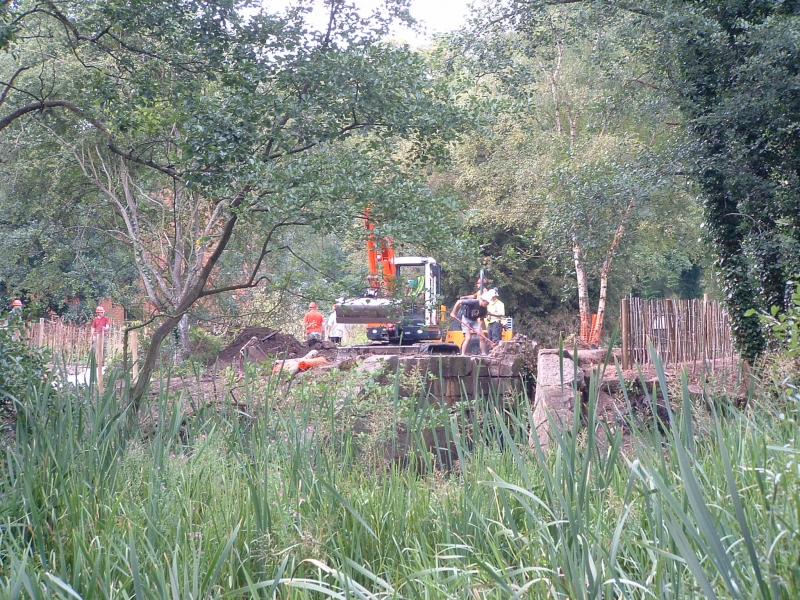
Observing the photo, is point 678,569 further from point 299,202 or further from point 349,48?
point 349,48

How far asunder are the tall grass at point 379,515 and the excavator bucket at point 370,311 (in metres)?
2.69

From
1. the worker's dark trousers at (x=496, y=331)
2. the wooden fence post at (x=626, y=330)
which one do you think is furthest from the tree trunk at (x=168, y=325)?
the worker's dark trousers at (x=496, y=331)

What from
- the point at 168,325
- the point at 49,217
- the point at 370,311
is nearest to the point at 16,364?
the point at 168,325

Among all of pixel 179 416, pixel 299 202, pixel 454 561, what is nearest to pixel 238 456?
pixel 179 416

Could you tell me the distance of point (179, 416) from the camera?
11.2 ft

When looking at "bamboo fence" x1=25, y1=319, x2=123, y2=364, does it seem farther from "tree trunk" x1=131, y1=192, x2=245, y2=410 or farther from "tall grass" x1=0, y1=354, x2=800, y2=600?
"tall grass" x1=0, y1=354, x2=800, y2=600

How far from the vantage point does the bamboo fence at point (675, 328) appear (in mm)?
12156

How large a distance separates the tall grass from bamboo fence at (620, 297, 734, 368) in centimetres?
894

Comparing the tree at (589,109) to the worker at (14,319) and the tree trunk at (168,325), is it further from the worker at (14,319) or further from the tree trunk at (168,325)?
the worker at (14,319)

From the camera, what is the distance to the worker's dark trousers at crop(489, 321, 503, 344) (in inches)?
813

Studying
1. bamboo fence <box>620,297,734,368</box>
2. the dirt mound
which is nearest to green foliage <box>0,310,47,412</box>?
bamboo fence <box>620,297,734,368</box>

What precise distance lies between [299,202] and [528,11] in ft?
23.1

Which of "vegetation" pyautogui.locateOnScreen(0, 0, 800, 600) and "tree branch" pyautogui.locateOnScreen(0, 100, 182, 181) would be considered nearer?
"vegetation" pyautogui.locateOnScreen(0, 0, 800, 600)

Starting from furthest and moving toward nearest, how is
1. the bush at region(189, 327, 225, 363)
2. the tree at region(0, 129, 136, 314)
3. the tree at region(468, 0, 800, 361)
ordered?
the bush at region(189, 327, 225, 363), the tree at region(0, 129, 136, 314), the tree at region(468, 0, 800, 361)
